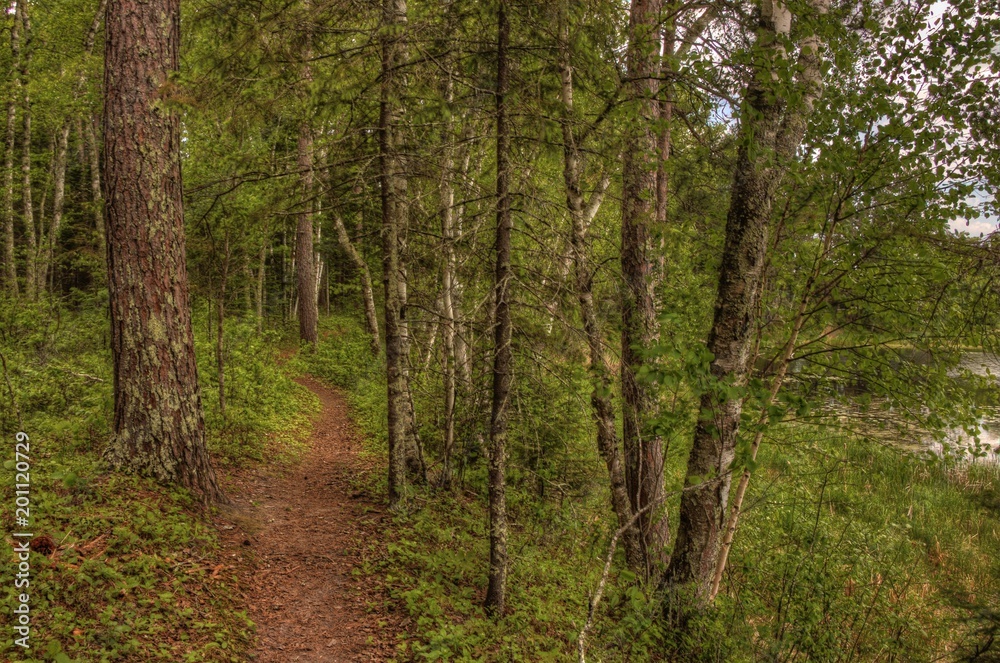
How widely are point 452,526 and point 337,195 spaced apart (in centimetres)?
448

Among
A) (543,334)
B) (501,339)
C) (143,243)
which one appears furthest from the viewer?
(543,334)

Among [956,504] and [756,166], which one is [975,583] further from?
[756,166]

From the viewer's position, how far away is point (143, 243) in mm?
5254

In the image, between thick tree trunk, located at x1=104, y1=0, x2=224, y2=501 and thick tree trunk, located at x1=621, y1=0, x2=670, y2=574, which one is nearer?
thick tree trunk, located at x1=104, y1=0, x2=224, y2=501

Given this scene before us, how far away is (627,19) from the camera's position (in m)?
6.43

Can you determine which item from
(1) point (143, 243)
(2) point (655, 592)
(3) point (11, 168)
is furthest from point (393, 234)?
(3) point (11, 168)

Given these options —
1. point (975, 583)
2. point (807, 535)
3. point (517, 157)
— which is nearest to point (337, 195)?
point (517, 157)

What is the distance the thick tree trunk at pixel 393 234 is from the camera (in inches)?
238

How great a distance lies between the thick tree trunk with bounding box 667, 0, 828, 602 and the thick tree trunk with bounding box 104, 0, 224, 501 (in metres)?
5.20

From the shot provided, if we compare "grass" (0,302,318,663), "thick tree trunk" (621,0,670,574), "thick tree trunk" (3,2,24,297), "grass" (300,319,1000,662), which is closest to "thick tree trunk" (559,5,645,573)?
"thick tree trunk" (621,0,670,574)

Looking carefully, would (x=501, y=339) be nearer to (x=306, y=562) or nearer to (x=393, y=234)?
(x=393, y=234)

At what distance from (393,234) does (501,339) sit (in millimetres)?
2294

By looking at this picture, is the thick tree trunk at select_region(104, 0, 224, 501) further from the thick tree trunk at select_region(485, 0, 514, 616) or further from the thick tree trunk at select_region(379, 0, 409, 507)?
the thick tree trunk at select_region(485, 0, 514, 616)

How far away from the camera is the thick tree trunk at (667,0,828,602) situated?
4.81 m
